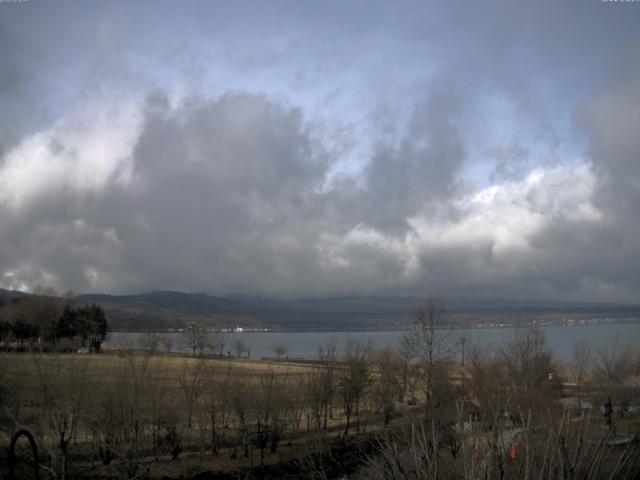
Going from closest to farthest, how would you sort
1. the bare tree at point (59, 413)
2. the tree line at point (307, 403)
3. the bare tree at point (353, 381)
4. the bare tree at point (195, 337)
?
the bare tree at point (59, 413), the tree line at point (307, 403), the bare tree at point (353, 381), the bare tree at point (195, 337)

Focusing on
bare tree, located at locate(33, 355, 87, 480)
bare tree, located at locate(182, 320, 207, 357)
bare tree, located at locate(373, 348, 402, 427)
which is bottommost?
bare tree, located at locate(182, 320, 207, 357)

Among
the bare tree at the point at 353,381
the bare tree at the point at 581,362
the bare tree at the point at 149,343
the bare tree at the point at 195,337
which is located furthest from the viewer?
the bare tree at the point at 195,337

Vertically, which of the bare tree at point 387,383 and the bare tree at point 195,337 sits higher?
the bare tree at point 387,383

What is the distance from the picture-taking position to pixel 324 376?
178ft

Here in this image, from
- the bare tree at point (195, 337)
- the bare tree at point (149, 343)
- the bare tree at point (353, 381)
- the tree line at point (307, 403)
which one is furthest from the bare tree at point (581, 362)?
the bare tree at point (195, 337)

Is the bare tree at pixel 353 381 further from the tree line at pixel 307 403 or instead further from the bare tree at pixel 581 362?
the bare tree at pixel 581 362

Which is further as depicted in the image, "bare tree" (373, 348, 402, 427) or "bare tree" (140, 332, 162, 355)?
"bare tree" (373, 348, 402, 427)

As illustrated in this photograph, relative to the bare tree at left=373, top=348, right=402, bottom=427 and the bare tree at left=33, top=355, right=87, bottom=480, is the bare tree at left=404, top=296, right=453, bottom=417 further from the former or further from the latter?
the bare tree at left=33, top=355, right=87, bottom=480

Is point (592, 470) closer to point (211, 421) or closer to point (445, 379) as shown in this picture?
point (211, 421)

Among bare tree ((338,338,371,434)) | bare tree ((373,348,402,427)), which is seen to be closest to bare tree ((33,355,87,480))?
bare tree ((338,338,371,434))

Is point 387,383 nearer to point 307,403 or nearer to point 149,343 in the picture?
point 307,403

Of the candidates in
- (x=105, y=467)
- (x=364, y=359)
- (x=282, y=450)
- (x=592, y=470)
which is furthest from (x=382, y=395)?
(x=592, y=470)

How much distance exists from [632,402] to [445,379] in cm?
1488

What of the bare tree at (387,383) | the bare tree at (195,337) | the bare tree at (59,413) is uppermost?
the bare tree at (59,413)
